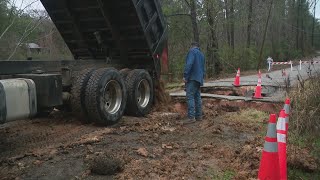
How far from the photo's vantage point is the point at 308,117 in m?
7.37

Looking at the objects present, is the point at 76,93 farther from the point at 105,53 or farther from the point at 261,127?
the point at 261,127

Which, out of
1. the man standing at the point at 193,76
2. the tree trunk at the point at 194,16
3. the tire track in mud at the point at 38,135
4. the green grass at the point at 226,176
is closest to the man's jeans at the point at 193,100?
the man standing at the point at 193,76

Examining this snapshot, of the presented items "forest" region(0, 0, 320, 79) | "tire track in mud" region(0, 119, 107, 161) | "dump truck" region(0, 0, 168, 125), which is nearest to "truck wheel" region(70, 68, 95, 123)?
"dump truck" region(0, 0, 168, 125)

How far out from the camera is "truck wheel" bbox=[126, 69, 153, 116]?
29.3 feet

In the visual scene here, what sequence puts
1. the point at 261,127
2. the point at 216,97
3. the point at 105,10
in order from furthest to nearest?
1. the point at 216,97
2. the point at 105,10
3. the point at 261,127

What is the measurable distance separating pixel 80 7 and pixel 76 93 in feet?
7.58

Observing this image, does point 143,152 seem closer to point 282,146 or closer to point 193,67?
point 282,146

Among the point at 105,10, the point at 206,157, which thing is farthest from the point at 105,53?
the point at 206,157

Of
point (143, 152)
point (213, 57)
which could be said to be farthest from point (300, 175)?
point (213, 57)

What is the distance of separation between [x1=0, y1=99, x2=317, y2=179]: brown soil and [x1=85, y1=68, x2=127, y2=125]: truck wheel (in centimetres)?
23

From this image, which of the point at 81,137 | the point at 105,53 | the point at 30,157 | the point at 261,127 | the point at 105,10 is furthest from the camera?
the point at 105,53

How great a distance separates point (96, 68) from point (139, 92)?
164 centimetres

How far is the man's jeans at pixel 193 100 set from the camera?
29.1 ft

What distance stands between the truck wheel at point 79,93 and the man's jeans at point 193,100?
2.38 m
